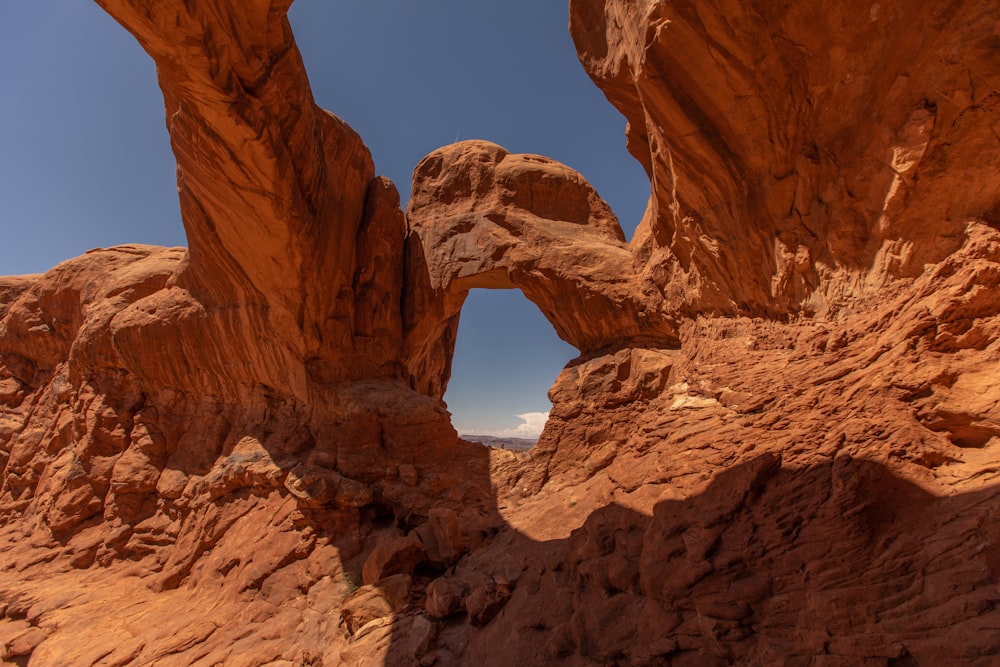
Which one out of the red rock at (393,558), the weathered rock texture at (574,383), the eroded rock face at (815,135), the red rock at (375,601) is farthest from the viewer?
the red rock at (393,558)

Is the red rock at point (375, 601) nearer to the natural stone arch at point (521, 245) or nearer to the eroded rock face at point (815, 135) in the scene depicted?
the natural stone arch at point (521, 245)

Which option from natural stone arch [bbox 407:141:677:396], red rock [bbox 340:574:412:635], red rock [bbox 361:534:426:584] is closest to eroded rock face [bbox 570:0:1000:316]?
natural stone arch [bbox 407:141:677:396]

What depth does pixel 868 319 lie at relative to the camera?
4.48m

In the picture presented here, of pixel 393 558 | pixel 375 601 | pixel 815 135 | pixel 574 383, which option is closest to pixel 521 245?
pixel 574 383

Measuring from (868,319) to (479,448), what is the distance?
6806 mm

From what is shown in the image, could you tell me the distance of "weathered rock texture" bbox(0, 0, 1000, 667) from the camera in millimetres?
3699

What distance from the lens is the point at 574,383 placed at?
8.60m

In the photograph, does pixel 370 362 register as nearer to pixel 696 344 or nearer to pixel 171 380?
pixel 171 380

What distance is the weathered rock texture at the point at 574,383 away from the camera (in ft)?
12.1

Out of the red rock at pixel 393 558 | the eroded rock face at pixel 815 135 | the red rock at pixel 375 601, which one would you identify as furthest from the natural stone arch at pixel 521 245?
the red rock at pixel 375 601

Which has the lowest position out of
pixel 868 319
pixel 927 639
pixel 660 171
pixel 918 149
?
pixel 927 639

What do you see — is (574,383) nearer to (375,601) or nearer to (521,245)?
(521,245)

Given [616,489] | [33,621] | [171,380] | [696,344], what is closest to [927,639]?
[616,489]

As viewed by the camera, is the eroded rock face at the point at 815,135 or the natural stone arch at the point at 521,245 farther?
the natural stone arch at the point at 521,245
